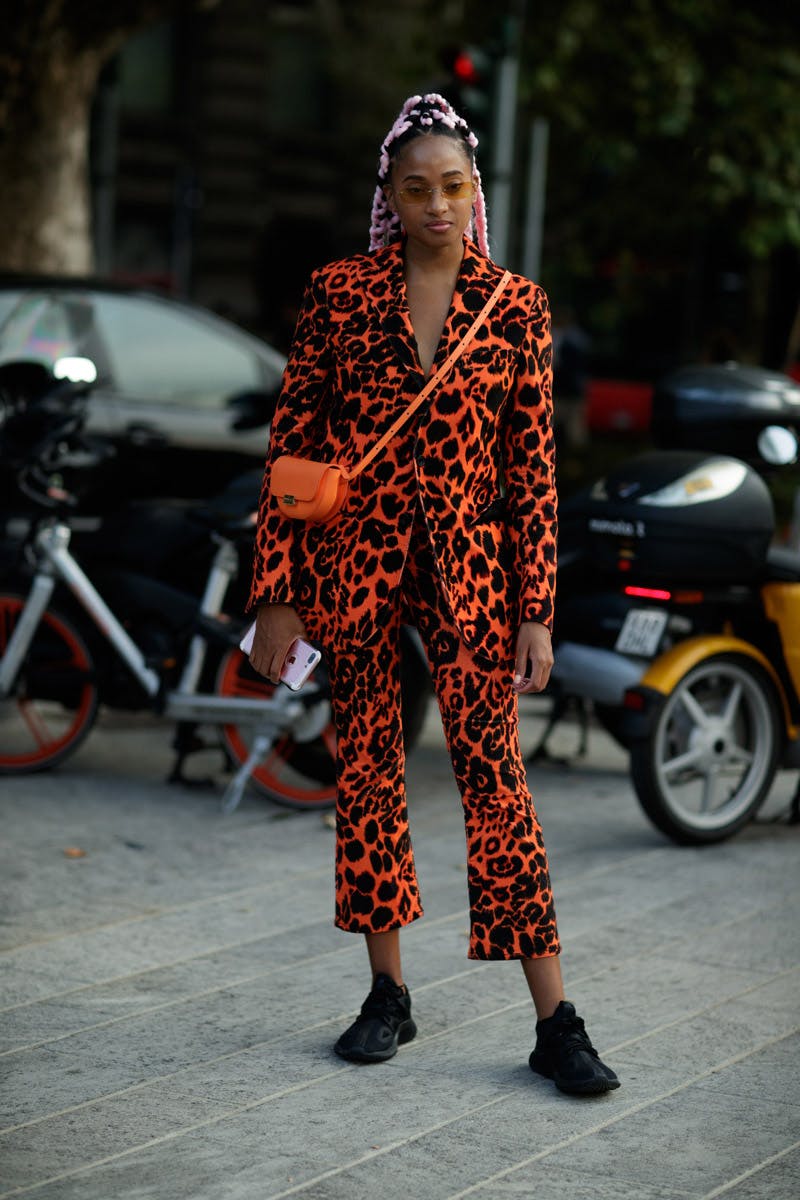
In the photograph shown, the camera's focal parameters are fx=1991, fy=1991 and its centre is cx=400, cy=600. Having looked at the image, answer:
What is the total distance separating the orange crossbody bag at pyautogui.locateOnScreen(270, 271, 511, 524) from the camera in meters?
3.97

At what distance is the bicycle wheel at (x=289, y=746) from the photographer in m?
6.64

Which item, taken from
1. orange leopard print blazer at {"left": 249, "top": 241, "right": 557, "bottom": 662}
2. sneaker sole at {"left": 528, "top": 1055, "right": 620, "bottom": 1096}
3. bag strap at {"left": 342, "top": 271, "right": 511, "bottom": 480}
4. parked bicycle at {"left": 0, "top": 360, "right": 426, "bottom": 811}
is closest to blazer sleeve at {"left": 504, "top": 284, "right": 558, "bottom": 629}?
orange leopard print blazer at {"left": 249, "top": 241, "right": 557, "bottom": 662}

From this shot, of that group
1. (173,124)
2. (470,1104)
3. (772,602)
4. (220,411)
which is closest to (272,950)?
(470,1104)

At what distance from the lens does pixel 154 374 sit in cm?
827

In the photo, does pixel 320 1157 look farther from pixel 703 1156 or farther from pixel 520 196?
pixel 520 196

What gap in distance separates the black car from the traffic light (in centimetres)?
320

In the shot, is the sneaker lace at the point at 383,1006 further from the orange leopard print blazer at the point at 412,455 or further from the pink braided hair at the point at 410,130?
the pink braided hair at the point at 410,130

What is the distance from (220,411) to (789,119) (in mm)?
8916

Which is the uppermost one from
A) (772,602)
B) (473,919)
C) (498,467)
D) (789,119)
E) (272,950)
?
(789,119)

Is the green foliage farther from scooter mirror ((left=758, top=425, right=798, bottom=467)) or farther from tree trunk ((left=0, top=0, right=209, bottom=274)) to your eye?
scooter mirror ((left=758, top=425, right=798, bottom=467))

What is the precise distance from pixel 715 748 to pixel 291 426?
8.47 ft

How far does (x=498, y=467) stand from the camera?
4184 mm

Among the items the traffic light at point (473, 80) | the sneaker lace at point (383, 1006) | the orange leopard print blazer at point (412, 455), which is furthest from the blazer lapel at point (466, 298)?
the traffic light at point (473, 80)

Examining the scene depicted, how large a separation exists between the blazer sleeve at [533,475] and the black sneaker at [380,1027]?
87 centimetres
